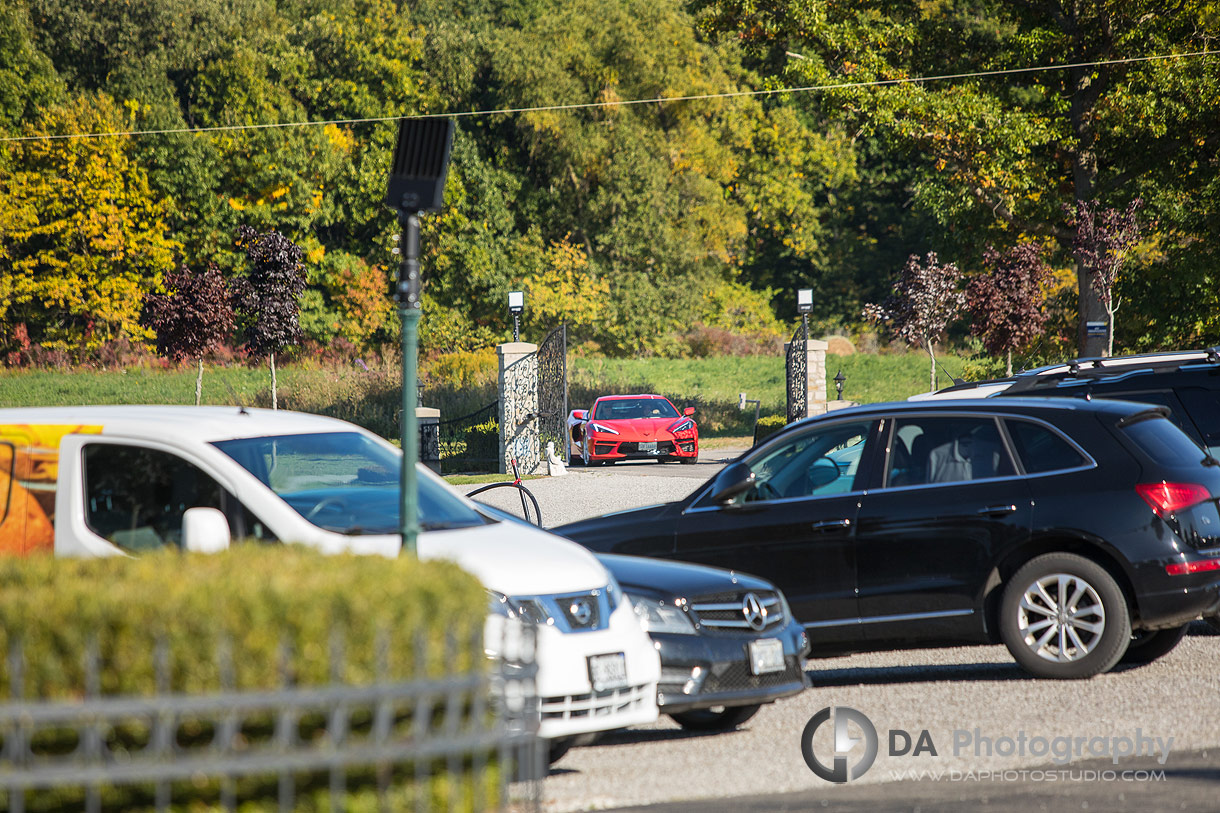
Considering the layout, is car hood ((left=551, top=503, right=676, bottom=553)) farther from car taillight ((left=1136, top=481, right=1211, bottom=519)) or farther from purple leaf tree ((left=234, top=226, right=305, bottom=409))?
purple leaf tree ((left=234, top=226, right=305, bottom=409))

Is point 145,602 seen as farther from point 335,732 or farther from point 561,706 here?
point 561,706

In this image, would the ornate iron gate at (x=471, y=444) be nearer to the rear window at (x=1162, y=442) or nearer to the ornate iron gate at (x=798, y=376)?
the ornate iron gate at (x=798, y=376)

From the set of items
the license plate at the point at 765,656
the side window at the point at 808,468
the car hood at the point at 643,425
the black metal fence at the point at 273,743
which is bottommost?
the license plate at the point at 765,656

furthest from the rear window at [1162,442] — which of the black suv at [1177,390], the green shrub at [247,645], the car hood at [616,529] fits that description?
A: the green shrub at [247,645]

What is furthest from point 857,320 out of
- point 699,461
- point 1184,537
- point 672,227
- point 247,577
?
point 247,577

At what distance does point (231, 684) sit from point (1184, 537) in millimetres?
6156

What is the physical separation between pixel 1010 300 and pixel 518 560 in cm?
2809

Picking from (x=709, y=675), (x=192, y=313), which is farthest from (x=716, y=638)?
(x=192, y=313)

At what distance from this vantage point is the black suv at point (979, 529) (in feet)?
25.8

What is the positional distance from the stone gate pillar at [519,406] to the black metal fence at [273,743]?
24.3m

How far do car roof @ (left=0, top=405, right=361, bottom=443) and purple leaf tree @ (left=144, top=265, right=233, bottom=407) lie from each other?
94.3 ft

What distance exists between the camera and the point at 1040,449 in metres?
8.24

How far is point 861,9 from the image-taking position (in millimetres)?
31828

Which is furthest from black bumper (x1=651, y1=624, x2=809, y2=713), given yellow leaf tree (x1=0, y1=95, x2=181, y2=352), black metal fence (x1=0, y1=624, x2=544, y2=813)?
yellow leaf tree (x1=0, y1=95, x2=181, y2=352)
